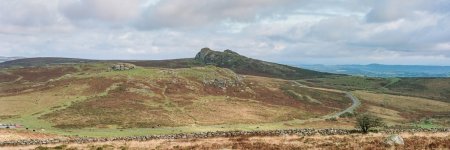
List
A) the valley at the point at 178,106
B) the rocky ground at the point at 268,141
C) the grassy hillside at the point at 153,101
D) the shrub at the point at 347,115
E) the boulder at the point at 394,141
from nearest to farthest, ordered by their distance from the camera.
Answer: the boulder at the point at 394,141
the rocky ground at the point at 268,141
the valley at the point at 178,106
the grassy hillside at the point at 153,101
the shrub at the point at 347,115

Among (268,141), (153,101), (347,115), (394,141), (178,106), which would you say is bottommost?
(347,115)

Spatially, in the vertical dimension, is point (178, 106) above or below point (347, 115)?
above

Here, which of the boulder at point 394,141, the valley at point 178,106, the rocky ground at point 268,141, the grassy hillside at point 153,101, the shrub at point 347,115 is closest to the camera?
the boulder at point 394,141

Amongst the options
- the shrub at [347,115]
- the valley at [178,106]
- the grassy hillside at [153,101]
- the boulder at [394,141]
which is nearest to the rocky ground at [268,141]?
the boulder at [394,141]

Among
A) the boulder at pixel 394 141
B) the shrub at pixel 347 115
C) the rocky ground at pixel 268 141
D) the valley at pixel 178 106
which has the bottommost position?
the shrub at pixel 347 115

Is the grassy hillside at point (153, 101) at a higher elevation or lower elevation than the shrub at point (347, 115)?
higher

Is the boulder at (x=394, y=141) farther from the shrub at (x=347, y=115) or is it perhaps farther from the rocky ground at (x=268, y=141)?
the shrub at (x=347, y=115)

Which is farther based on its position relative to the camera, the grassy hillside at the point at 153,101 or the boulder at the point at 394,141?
the grassy hillside at the point at 153,101

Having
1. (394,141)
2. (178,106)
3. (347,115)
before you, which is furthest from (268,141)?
(347,115)

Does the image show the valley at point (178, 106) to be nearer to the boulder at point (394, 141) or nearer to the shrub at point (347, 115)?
the shrub at point (347, 115)

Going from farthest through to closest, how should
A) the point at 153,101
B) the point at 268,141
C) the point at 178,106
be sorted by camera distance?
the point at 153,101 → the point at 178,106 → the point at 268,141

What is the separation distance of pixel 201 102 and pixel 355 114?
159 ft

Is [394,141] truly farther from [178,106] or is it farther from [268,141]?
[178,106]

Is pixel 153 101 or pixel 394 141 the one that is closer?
pixel 394 141
